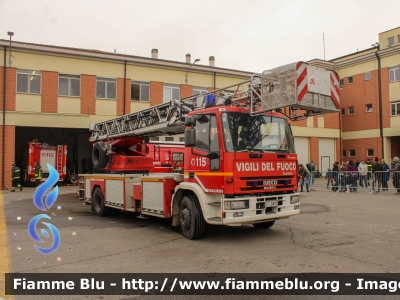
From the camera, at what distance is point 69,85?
963 inches

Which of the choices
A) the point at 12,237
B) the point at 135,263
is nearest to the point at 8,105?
the point at 12,237

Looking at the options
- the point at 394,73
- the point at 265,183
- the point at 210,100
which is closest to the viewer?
the point at 265,183

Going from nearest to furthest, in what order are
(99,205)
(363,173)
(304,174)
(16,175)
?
(99,205) < (363,173) < (304,174) < (16,175)

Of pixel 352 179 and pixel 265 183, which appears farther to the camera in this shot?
pixel 352 179

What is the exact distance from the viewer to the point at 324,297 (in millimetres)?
4574

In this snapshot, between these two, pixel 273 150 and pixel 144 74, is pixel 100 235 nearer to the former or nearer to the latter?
pixel 273 150

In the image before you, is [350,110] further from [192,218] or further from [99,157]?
[192,218]

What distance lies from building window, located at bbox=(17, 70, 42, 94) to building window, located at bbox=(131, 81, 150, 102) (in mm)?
6178

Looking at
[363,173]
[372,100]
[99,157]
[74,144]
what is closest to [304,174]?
[363,173]

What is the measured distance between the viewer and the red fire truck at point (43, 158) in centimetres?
2425

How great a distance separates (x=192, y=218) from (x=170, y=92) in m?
21.0

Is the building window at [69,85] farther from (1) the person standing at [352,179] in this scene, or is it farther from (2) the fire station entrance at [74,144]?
(1) the person standing at [352,179]

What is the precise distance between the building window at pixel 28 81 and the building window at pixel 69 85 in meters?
1.31

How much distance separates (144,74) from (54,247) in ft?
69.7
